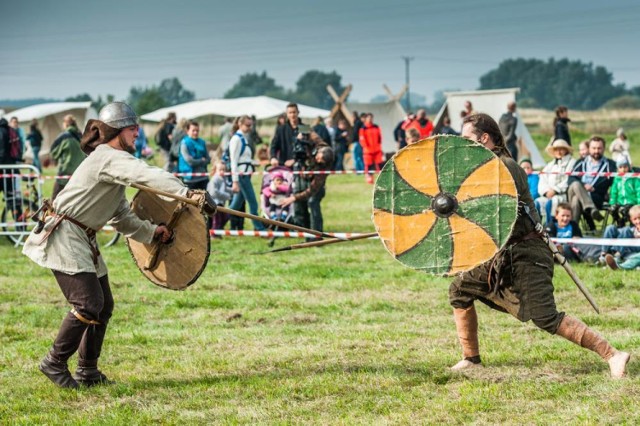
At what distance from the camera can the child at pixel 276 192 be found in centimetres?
1332

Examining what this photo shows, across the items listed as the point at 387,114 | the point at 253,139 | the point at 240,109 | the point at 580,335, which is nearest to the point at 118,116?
the point at 580,335

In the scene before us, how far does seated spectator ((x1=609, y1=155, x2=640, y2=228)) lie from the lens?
1215cm

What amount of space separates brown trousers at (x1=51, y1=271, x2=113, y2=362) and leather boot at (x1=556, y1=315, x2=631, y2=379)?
2.71 m

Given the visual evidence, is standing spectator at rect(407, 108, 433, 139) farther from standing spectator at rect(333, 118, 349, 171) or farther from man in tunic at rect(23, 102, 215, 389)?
man in tunic at rect(23, 102, 215, 389)

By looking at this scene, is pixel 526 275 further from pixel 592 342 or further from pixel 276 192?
pixel 276 192

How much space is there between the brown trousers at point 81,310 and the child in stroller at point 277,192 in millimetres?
7157

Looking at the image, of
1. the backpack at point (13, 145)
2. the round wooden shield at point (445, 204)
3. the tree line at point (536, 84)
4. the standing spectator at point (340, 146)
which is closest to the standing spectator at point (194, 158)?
the backpack at point (13, 145)

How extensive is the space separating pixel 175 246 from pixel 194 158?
27.3 ft

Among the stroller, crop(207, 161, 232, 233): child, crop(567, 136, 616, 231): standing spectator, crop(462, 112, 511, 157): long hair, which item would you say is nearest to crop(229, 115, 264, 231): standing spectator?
crop(207, 161, 232, 233): child

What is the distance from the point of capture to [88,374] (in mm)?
6215

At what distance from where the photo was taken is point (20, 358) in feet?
23.3

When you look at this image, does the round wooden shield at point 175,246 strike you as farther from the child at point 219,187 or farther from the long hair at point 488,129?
the child at point 219,187

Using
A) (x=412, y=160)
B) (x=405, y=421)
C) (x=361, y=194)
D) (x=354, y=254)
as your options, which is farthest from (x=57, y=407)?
(x=361, y=194)

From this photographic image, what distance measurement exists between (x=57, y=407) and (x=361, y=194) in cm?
1605
